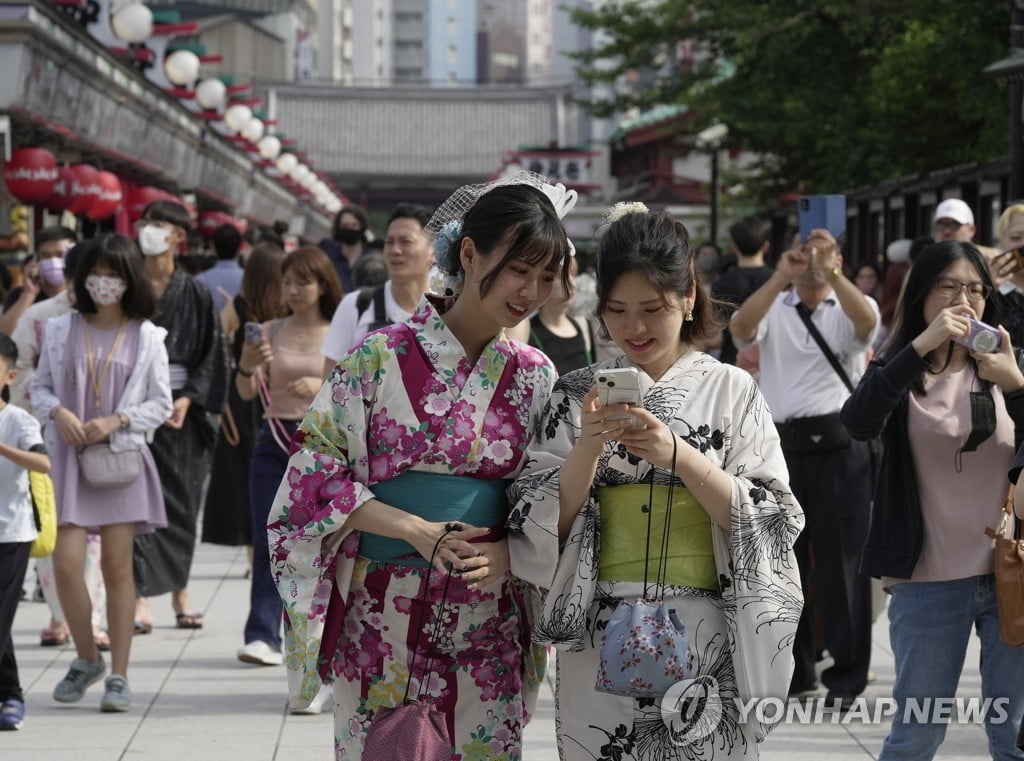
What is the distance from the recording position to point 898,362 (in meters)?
4.63

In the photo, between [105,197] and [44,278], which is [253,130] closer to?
[105,197]

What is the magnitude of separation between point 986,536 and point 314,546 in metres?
1.98

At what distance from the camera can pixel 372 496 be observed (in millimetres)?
3729

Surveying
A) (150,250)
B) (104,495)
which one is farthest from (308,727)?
(150,250)

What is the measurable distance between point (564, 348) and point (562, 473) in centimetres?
434

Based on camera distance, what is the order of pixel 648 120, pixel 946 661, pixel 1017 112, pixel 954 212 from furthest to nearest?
pixel 648 120 < pixel 1017 112 < pixel 954 212 < pixel 946 661

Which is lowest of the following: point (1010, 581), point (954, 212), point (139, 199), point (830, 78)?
point (1010, 581)

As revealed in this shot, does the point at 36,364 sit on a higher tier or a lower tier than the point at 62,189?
lower

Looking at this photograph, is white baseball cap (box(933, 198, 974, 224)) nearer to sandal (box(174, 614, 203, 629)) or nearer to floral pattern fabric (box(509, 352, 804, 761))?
sandal (box(174, 614, 203, 629))

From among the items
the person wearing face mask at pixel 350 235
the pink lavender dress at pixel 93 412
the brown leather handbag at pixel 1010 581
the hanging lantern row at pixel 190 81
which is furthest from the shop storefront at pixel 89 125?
the brown leather handbag at pixel 1010 581

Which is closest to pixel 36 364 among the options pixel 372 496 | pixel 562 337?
pixel 562 337

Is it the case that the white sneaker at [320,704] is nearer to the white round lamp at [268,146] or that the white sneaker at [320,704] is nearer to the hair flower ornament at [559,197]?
the hair flower ornament at [559,197]

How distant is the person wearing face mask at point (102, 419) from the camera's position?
6539mm

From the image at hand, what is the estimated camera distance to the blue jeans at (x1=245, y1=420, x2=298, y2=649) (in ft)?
24.0
